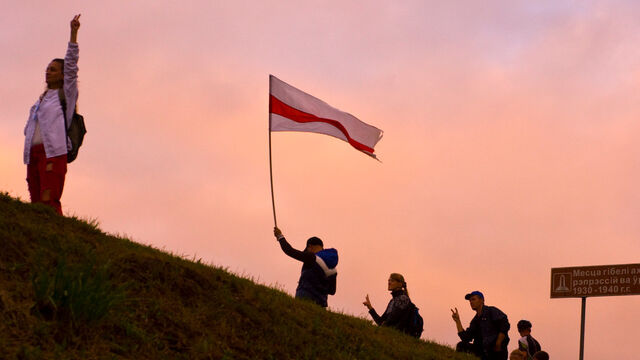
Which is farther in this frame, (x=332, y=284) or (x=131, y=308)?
(x=332, y=284)

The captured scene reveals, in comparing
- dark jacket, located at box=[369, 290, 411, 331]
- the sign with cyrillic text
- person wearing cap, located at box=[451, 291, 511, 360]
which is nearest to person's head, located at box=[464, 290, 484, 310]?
person wearing cap, located at box=[451, 291, 511, 360]

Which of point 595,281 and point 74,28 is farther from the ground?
point 595,281

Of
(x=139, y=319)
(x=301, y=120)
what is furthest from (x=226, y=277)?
(x=301, y=120)

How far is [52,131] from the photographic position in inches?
426

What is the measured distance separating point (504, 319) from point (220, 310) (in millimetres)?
6151

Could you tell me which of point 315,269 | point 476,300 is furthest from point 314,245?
point 476,300

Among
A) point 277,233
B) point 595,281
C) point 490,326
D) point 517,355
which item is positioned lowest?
point 517,355

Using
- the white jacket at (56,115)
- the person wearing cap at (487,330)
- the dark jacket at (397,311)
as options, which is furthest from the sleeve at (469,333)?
the white jacket at (56,115)

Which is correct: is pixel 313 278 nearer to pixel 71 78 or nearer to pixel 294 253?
pixel 294 253

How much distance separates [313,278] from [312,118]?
3.66 metres

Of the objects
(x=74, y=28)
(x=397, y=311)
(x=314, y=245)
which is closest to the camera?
(x=74, y=28)

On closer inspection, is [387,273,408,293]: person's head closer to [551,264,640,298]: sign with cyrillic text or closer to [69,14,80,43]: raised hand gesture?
[69,14,80,43]: raised hand gesture

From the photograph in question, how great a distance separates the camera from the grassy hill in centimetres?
785

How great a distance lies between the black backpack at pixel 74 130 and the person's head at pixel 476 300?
276 inches
